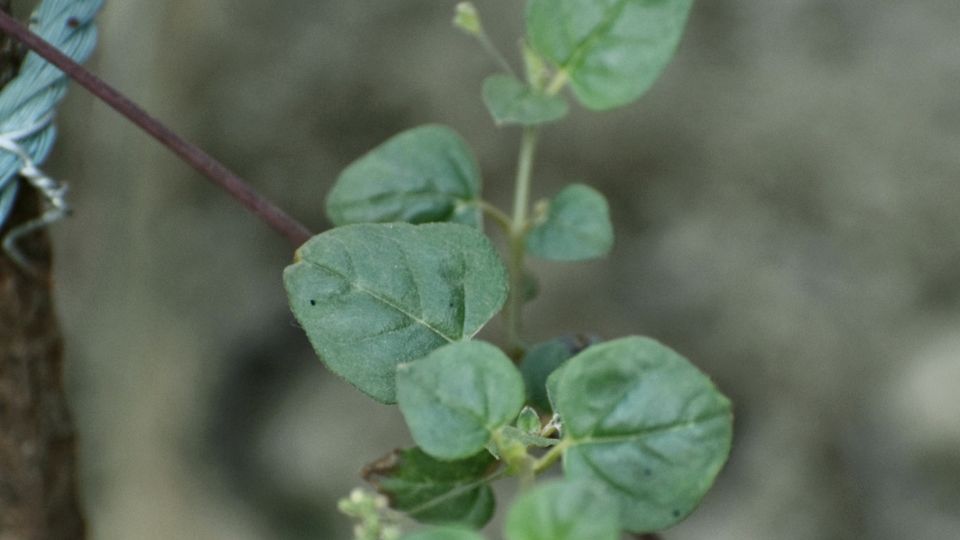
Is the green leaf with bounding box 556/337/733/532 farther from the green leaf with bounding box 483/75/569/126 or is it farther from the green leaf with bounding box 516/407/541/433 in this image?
the green leaf with bounding box 483/75/569/126

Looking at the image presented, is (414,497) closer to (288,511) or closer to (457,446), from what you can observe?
(457,446)

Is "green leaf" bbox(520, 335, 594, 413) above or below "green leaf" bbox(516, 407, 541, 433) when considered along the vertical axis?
below

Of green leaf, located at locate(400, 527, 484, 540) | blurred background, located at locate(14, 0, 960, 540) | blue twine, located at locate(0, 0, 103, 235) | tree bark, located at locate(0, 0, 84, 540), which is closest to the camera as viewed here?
green leaf, located at locate(400, 527, 484, 540)

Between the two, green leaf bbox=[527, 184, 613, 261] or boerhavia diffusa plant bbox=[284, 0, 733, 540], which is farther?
green leaf bbox=[527, 184, 613, 261]

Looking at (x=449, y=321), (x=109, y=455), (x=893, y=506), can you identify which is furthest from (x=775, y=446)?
(x=109, y=455)

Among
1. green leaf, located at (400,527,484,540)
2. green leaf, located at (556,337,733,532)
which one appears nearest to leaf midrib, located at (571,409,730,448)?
green leaf, located at (556,337,733,532)

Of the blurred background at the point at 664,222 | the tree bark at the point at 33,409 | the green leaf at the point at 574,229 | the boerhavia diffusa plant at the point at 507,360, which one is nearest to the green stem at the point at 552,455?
the boerhavia diffusa plant at the point at 507,360
